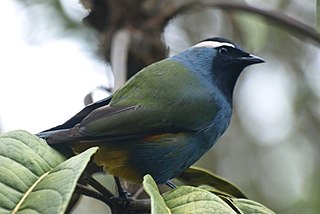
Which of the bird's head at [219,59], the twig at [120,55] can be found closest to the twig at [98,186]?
the twig at [120,55]

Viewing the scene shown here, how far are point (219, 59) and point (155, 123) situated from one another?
2.17 feet

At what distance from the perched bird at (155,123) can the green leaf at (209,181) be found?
5 cm

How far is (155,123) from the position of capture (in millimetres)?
2092

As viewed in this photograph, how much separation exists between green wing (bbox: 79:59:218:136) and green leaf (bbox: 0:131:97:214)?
1.31 ft

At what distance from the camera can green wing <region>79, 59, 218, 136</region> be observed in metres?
2.03

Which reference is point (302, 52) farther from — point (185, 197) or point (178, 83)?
point (185, 197)

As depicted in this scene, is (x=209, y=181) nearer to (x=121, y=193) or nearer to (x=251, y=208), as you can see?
(x=121, y=193)

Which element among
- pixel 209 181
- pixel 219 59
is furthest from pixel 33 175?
pixel 219 59

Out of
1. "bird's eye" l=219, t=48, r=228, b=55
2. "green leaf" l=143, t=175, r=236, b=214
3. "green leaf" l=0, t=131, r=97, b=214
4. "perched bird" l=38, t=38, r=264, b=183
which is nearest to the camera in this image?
"green leaf" l=0, t=131, r=97, b=214

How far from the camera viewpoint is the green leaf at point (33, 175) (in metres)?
1.25

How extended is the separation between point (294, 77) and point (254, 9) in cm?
253

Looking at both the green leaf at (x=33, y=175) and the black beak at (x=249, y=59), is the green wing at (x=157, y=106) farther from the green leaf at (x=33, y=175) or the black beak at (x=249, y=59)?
the green leaf at (x=33, y=175)

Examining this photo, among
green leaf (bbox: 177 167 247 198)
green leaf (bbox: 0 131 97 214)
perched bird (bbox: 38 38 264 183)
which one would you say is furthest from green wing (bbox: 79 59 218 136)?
green leaf (bbox: 0 131 97 214)

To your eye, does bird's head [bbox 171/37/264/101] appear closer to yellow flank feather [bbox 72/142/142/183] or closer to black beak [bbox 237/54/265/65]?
black beak [bbox 237/54/265/65]
